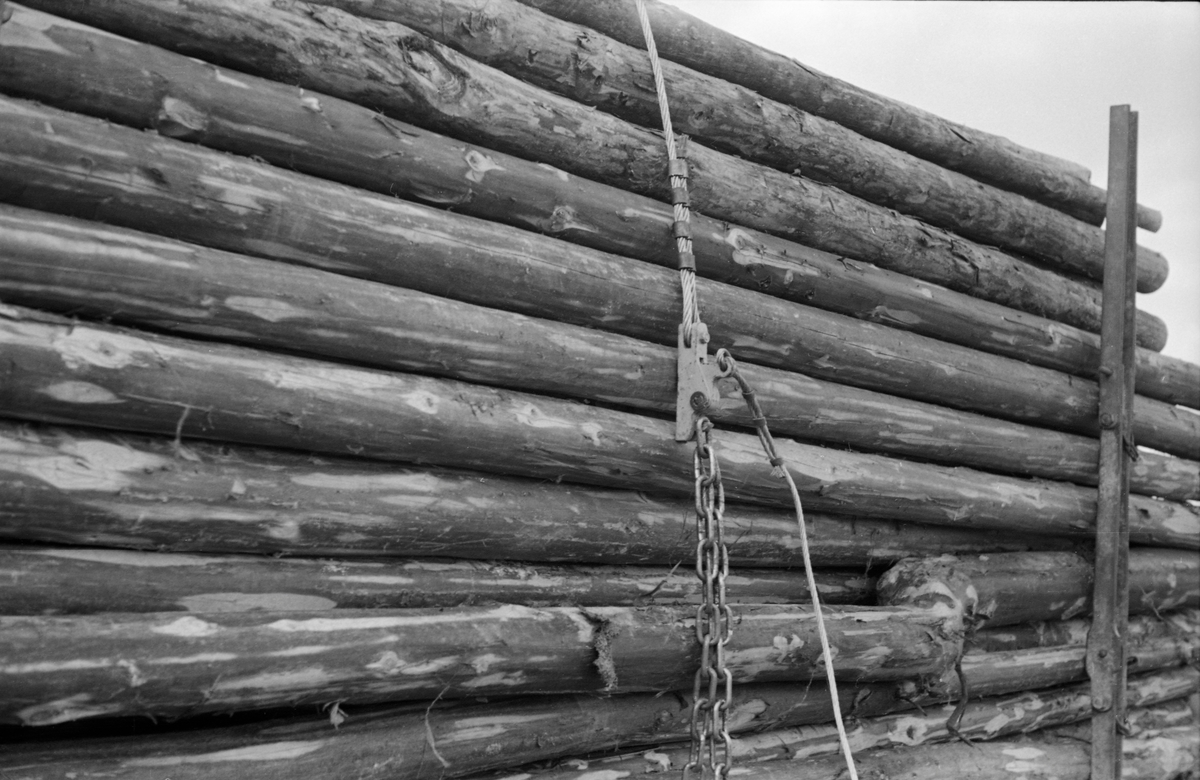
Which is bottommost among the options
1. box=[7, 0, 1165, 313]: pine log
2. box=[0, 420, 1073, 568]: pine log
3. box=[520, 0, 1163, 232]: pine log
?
box=[0, 420, 1073, 568]: pine log

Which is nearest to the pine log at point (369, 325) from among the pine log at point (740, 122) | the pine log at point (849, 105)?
the pine log at point (740, 122)

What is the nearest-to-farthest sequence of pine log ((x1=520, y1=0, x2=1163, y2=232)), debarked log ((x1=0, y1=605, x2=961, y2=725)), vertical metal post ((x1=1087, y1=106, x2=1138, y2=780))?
debarked log ((x1=0, y1=605, x2=961, y2=725)) < pine log ((x1=520, y1=0, x2=1163, y2=232)) < vertical metal post ((x1=1087, y1=106, x2=1138, y2=780))

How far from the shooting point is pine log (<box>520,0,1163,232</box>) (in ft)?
13.8

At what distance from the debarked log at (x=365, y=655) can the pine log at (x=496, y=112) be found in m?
1.66

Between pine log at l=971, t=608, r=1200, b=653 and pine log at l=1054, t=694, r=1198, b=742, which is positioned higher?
pine log at l=971, t=608, r=1200, b=653

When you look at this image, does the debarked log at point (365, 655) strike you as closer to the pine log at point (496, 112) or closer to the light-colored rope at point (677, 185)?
the light-colored rope at point (677, 185)

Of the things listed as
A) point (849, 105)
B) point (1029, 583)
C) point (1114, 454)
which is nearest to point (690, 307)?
point (849, 105)

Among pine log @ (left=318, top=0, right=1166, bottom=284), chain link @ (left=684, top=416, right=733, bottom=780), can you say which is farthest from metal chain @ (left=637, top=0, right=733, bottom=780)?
pine log @ (left=318, top=0, right=1166, bottom=284)

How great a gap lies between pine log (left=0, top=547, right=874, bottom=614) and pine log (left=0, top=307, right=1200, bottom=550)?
1.10 feet

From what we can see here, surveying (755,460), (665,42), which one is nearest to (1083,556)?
(755,460)

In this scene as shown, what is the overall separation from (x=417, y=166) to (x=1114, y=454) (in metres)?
4.14

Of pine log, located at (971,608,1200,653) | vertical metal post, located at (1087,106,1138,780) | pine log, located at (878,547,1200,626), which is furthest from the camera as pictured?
vertical metal post, located at (1087,106,1138,780)

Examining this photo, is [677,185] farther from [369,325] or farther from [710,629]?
[710,629]

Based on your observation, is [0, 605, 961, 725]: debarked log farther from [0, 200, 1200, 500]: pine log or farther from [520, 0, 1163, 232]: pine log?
[520, 0, 1163, 232]: pine log
